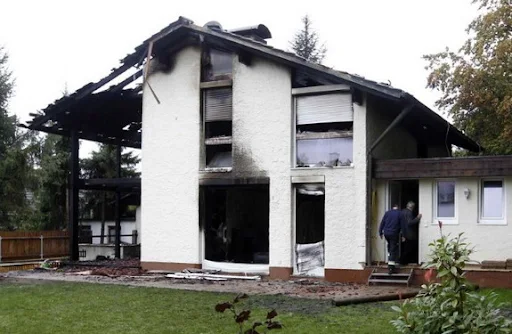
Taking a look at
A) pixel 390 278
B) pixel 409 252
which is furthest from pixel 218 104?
pixel 390 278

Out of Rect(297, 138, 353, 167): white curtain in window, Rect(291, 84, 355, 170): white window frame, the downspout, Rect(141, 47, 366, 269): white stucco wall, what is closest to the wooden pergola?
Rect(141, 47, 366, 269): white stucco wall

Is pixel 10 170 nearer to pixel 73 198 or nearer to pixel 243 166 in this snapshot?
pixel 73 198

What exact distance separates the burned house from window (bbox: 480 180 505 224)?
0.16ft

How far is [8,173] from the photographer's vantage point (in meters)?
34.8

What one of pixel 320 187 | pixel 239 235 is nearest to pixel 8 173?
pixel 239 235

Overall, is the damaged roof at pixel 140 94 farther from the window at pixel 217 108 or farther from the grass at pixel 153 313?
the grass at pixel 153 313

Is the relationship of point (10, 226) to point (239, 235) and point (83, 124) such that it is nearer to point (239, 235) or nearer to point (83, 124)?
point (83, 124)

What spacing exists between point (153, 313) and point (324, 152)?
7877mm

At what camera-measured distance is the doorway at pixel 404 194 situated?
56.6 ft

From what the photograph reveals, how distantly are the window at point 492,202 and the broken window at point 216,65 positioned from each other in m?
7.86

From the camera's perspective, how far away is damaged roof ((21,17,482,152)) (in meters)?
17.0

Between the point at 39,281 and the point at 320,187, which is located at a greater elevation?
the point at 320,187

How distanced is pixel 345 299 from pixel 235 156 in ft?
23.7

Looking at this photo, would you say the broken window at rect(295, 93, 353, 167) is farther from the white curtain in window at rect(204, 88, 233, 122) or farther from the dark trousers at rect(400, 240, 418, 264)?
the dark trousers at rect(400, 240, 418, 264)
